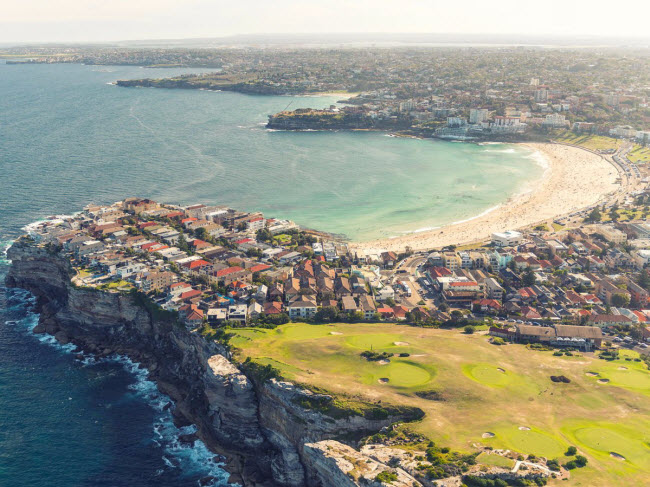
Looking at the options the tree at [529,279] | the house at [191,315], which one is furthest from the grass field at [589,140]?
the house at [191,315]

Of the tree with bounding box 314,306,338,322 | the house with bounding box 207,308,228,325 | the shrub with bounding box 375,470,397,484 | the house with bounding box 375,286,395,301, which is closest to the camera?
the shrub with bounding box 375,470,397,484

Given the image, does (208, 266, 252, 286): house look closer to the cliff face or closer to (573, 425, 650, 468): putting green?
the cliff face

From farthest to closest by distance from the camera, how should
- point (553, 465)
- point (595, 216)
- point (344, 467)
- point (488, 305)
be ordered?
point (595, 216) < point (488, 305) < point (344, 467) < point (553, 465)

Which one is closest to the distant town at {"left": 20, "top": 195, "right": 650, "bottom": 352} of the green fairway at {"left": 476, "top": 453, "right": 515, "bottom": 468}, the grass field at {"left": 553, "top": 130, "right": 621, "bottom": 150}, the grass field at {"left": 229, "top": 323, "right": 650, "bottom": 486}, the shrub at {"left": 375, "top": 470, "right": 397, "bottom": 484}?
the grass field at {"left": 229, "top": 323, "right": 650, "bottom": 486}

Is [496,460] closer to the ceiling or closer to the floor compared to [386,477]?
closer to the ceiling

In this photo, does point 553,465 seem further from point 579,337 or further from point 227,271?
point 227,271

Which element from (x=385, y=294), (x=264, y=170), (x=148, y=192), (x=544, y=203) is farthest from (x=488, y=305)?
(x=264, y=170)

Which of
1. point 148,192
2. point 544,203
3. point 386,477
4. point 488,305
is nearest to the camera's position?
point 386,477
